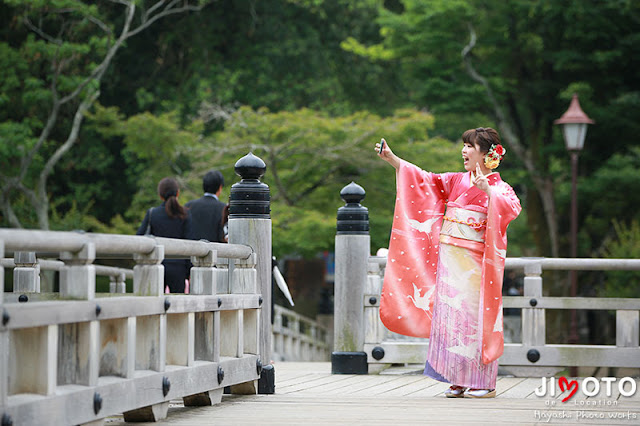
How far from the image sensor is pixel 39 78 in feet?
74.3

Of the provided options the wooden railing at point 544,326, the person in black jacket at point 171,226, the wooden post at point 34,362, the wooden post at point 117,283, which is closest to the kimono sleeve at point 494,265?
the wooden railing at point 544,326

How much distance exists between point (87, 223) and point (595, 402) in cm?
1736

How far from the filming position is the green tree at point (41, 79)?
21.1 meters

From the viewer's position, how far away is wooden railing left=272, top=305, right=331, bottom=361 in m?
20.1

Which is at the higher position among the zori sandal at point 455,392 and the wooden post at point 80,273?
the wooden post at point 80,273

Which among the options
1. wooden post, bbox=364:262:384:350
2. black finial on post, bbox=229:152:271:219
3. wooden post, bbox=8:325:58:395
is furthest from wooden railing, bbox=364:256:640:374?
wooden post, bbox=8:325:58:395

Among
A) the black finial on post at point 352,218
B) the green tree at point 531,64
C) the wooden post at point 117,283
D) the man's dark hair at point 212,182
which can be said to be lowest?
the wooden post at point 117,283

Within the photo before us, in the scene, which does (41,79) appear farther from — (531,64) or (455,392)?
(455,392)

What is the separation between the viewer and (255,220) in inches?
282

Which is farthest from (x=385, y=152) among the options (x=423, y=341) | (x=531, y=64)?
(x=531, y=64)

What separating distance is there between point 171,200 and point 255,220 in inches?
54.0
